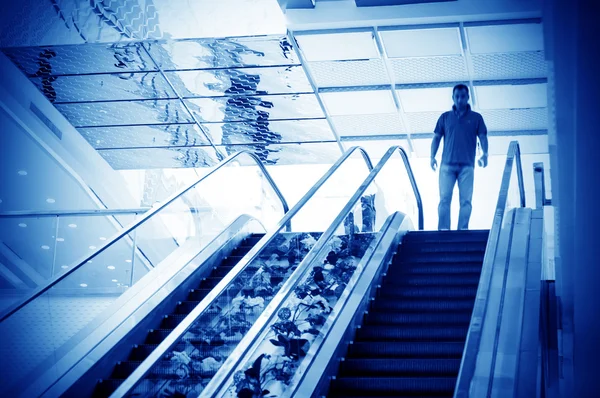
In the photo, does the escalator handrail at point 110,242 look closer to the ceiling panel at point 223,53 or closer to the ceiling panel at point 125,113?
the ceiling panel at point 223,53

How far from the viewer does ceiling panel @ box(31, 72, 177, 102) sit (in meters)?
12.2

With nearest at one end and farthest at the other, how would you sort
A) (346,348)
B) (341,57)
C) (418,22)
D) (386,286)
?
(346,348)
(386,286)
(418,22)
(341,57)

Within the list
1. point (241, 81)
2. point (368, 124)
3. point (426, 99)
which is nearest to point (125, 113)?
point (241, 81)

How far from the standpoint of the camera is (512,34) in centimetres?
1055

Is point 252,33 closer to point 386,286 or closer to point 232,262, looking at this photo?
point 232,262

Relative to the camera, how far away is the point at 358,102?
12.9 meters

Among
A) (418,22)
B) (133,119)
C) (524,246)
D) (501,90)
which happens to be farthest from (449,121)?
(133,119)

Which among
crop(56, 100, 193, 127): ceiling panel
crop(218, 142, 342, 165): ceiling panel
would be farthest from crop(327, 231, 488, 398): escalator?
crop(218, 142, 342, 165): ceiling panel

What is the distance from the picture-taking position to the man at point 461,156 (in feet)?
29.2

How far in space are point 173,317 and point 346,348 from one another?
174cm

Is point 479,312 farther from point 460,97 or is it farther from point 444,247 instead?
point 460,97

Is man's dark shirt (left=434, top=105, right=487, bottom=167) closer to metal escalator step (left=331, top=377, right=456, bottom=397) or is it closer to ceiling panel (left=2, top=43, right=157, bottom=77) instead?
metal escalator step (left=331, top=377, right=456, bottom=397)

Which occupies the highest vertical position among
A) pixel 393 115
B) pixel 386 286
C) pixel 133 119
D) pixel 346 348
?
pixel 393 115

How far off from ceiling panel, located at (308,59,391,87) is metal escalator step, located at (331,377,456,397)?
271 inches
